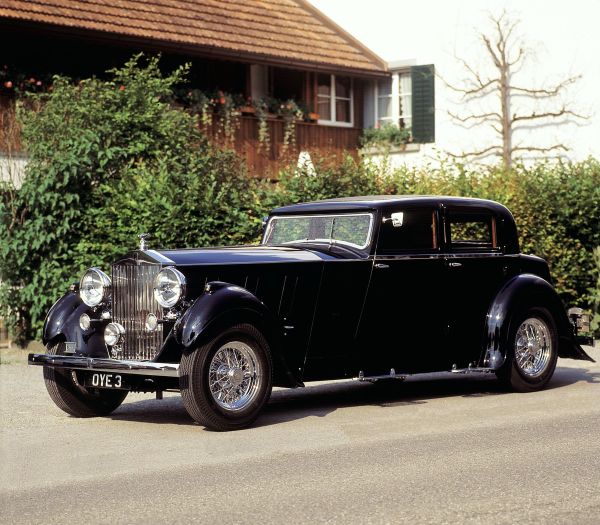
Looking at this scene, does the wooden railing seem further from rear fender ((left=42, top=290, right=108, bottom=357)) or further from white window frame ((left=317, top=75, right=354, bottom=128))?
rear fender ((left=42, top=290, right=108, bottom=357))

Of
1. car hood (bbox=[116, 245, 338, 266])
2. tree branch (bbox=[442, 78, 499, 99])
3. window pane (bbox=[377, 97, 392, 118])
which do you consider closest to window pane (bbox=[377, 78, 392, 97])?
window pane (bbox=[377, 97, 392, 118])

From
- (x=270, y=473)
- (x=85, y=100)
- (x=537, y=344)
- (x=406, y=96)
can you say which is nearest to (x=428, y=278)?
(x=537, y=344)

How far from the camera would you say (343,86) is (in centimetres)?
2823

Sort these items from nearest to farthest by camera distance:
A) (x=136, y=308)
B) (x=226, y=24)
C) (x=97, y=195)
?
1. (x=136, y=308)
2. (x=97, y=195)
3. (x=226, y=24)

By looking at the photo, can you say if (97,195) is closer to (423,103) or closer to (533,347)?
(533,347)

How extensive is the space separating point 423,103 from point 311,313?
1730cm

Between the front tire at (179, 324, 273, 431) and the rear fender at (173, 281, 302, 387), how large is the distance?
71 mm

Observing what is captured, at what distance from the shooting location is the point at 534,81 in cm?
2497

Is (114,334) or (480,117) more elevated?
(480,117)

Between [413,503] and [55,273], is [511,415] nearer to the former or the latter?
[413,503]

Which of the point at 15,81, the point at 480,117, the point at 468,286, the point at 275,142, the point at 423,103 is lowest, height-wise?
the point at 468,286

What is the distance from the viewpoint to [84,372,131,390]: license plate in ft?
29.8

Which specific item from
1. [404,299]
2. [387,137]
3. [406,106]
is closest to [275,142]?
[387,137]

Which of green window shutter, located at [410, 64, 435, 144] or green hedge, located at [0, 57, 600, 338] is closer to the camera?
green hedge, located at [0, 57, 600, 338]
